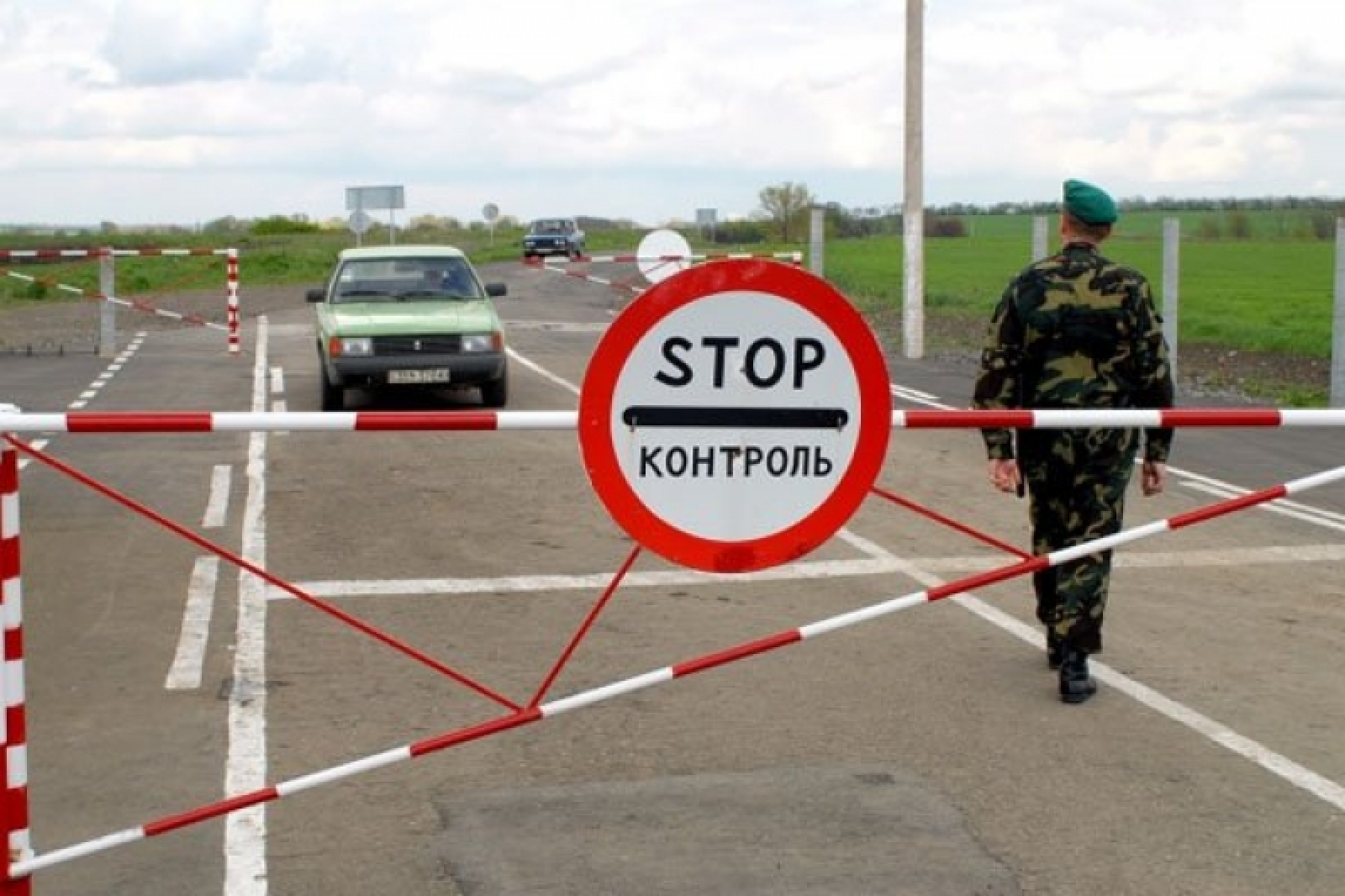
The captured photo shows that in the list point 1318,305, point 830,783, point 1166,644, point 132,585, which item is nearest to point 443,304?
point 132,585

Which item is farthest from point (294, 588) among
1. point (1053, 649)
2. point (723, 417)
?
point (1053, 649)

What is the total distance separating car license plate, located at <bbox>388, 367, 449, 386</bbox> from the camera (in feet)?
62.3

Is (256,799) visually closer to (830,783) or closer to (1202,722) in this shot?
(830,783)

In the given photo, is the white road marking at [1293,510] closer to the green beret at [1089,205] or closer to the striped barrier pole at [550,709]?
the green beret at [1089,205]

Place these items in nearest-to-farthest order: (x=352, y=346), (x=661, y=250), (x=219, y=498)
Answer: (x=219, y=498), (x=352, y=346), (x=661, y=250)

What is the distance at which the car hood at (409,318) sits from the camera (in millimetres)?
19109

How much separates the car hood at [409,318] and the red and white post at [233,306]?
6.71 m

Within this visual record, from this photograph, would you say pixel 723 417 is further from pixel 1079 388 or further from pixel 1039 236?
pixel 1039 236

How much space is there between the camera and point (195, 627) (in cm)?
898

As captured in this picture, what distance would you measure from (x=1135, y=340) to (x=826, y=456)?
279 cm

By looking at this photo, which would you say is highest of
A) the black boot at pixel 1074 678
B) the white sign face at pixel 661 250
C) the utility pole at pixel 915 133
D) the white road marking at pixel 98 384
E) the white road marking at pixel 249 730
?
the utility pole at pixel 915 133

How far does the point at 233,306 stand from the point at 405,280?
646cm

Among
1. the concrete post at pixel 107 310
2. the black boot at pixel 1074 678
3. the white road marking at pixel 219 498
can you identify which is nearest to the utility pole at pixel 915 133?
the concrete post at pixel 107 310

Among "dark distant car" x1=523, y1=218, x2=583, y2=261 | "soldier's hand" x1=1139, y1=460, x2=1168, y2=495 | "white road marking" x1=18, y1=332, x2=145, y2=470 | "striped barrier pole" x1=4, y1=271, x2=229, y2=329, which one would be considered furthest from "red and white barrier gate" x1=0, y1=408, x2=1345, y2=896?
"dark distant car" x1=523, y1=218, x2=583, y2=261
